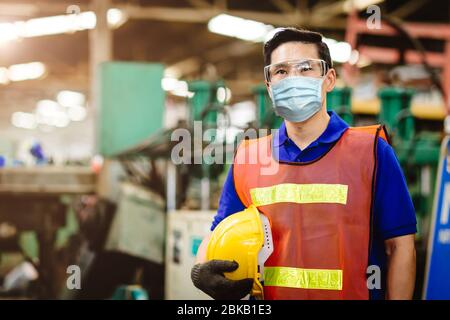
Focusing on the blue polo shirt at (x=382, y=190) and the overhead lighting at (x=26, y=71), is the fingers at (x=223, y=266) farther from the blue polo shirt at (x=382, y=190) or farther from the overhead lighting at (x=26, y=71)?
the overhead lighting at (x=26, y=71)

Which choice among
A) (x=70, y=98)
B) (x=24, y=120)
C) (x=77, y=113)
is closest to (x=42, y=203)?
(x=70, y=98)

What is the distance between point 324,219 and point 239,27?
6.03 m

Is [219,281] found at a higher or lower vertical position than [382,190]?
lower

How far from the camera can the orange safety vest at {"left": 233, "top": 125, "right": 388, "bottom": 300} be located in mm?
1685

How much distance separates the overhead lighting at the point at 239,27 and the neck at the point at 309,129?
5365 mm

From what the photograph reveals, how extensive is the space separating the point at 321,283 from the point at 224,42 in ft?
27.0

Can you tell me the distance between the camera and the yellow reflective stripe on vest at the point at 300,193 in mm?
1707

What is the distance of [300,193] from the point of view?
5.74ft

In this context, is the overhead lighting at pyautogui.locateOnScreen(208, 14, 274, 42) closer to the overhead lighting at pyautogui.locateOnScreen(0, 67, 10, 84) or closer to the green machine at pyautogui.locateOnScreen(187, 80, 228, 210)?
the green machine at pyautogui.locateOnScreen(187, 80, 228, 210)

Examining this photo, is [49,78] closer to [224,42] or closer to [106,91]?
[224,42]

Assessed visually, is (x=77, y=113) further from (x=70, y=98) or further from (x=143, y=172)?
(x=143, y=172)

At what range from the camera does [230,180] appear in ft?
6.26

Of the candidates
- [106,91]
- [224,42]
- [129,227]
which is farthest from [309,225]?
[224,42]

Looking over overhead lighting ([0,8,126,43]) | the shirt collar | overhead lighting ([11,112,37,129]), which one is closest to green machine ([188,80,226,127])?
the shirt collar
